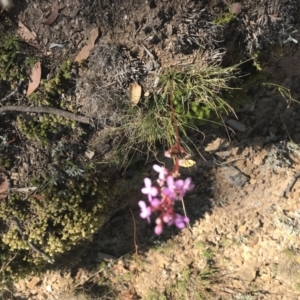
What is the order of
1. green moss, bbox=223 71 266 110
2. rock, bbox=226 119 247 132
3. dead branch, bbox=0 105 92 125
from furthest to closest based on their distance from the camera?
rock, bbox=226 119 247 132 → green moss, bbox=223 71 266 110 → dead branch, bbox=0 105 92 125

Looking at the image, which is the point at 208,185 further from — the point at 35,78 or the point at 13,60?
the point at 13,60

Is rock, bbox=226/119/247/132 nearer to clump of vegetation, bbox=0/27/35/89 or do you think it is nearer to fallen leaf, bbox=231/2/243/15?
fallen leaf, bbox=231/2/243/15

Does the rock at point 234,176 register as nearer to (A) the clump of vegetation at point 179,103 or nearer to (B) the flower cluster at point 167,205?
(A) the clump of vegetation at point 179,103

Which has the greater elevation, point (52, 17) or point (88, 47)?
point (52, 17)

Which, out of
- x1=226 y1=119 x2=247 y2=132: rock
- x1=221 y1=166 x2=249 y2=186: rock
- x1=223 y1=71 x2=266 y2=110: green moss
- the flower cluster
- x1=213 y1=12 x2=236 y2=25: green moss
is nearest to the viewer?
the flower cluster

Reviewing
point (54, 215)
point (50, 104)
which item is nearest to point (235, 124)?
point (50, 104)

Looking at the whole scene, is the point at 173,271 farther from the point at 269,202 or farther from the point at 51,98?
the point at 51,98

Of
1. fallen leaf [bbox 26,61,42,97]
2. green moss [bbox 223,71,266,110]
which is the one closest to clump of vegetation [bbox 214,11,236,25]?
green moss [bbox 223,71,266,110]
